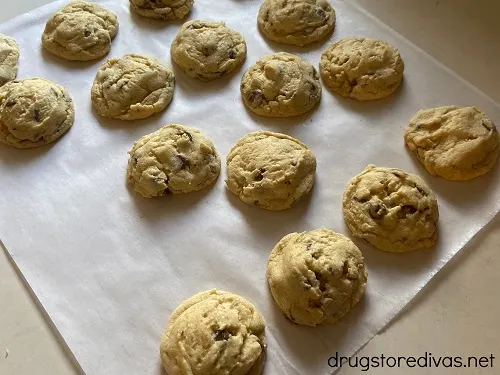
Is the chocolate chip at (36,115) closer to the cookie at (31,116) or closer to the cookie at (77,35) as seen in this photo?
the cookie at (31,116)

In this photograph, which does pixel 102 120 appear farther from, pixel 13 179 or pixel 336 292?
pixel 336 292

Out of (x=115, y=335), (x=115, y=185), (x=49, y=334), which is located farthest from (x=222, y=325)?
(x=115, y=185)

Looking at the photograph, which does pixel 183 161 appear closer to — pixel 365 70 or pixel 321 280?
pixel 321 280

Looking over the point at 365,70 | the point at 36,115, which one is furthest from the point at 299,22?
the point at 36,115

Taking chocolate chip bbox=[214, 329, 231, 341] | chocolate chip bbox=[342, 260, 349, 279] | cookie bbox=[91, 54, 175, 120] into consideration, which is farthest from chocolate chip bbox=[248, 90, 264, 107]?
chocolate chip bbox=[214, 329, 231, 341]

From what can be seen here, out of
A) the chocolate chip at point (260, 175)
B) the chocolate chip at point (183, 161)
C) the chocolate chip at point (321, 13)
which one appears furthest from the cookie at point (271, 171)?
the chocolate chip at point (321, 13)
